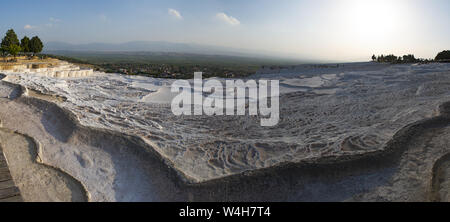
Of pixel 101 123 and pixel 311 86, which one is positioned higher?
pixel 311 86

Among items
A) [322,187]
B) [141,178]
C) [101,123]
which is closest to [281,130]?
[322,187]

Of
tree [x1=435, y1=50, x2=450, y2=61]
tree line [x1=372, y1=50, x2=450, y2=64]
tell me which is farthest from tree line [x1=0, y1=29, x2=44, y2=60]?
tree [x1=435, y1=50, x2=450, y2=61]

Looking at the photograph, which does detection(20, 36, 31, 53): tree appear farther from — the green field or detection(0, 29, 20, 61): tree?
the green field

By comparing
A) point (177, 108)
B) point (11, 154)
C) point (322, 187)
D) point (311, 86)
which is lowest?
point (322, 187)

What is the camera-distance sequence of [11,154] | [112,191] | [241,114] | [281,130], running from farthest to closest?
[241,114] → [281,130] → [11,154] → [112,191]

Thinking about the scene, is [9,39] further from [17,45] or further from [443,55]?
[443,55]

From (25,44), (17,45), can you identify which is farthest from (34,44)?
(17,45)

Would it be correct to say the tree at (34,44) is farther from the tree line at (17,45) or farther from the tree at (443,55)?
the tree at (443,55)

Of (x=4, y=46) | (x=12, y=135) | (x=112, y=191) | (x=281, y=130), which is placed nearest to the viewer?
(x=112, y=191)
